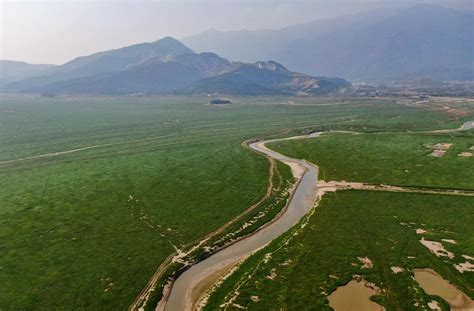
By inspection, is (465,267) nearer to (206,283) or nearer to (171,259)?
(206,283)

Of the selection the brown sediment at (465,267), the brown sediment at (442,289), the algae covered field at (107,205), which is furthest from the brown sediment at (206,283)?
the brown sediment at (465,267)

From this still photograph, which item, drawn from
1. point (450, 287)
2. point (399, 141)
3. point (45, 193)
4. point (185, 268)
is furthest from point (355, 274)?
point (399, 141)

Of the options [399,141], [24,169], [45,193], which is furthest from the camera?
[399,141]

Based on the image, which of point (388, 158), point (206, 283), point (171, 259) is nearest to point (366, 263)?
point (206, 283)

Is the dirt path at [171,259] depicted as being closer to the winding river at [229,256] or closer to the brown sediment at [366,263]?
the winding river at [229,256]

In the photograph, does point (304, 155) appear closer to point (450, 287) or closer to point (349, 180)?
point (349, 180)

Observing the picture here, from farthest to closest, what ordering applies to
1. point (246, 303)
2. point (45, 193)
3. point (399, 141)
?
point (399, 141), point (45, 193), point (246, 303)
